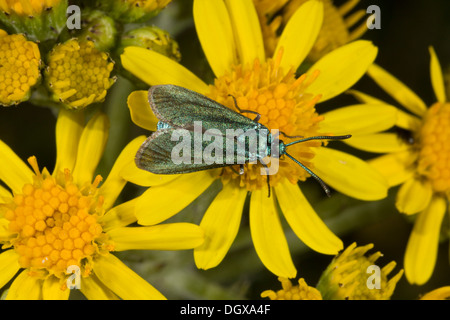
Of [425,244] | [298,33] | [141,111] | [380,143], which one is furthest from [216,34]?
[425,244]

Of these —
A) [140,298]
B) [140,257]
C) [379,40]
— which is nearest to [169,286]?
[140,257]

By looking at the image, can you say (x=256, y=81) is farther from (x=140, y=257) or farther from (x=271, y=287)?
(x=271, y=287)

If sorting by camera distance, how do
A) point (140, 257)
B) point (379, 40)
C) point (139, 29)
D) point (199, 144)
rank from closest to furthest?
point (199, 144)
point (139, 29)
point (140, 257)
point (379, 40)

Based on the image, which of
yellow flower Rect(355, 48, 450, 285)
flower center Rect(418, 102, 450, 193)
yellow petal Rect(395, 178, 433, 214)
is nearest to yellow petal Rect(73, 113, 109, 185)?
yellow flower Rect(355, 48, 450, 285)

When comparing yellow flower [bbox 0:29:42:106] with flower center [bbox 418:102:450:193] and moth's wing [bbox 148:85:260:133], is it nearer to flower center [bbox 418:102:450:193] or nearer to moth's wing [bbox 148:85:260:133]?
moth's wing [bbox 148:85:260:133]

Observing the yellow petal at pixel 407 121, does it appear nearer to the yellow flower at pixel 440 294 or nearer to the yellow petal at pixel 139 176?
the yellow flower at pixel 440 294

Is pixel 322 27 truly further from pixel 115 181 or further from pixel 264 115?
pixel 115 181
